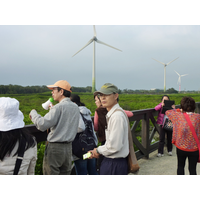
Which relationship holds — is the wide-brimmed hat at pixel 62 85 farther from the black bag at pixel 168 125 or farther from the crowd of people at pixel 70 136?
the black bag at pixel 168 125

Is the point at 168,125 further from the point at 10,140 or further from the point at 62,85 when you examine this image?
the point at 10,140

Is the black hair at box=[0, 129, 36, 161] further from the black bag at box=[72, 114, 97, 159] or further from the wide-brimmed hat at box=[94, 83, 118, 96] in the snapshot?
the black bag at box=[72, 114, 97, 159]

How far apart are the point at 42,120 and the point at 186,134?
6.80ft

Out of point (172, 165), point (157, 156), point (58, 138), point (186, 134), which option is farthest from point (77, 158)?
point (157, 156)

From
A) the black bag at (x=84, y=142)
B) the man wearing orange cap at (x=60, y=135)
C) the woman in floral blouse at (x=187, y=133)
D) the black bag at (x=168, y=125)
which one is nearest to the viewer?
the man wearing orange cap at (x=60, y=135)

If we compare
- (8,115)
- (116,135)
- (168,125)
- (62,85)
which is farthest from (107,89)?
(168,125)

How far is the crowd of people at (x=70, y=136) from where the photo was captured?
1.76m

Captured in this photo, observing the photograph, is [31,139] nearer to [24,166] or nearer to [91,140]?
[24,166]

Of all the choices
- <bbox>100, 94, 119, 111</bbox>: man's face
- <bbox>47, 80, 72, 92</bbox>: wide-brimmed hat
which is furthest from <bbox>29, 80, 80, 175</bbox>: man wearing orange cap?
<bbox>100, 94, 119, 111</bbox>: man's face

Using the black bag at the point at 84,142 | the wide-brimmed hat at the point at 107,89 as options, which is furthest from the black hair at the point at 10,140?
the black bag at the point at 84,142

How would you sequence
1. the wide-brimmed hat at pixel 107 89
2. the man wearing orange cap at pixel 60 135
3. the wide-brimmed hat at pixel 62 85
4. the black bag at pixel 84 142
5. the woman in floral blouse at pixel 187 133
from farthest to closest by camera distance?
the woman in floral blouse at pixel 187 133
the black bag at pixel 84 142
the wide-brimmed hat at pixel 62 85
the man wearing orange cap at pixel 60 135
the wide-brimmed hat at pixel 107 89

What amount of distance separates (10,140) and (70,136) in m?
0.75

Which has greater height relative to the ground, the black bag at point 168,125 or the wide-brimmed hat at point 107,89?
the wide-brimmed hat at point 107,89

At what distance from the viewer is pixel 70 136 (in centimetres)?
235
